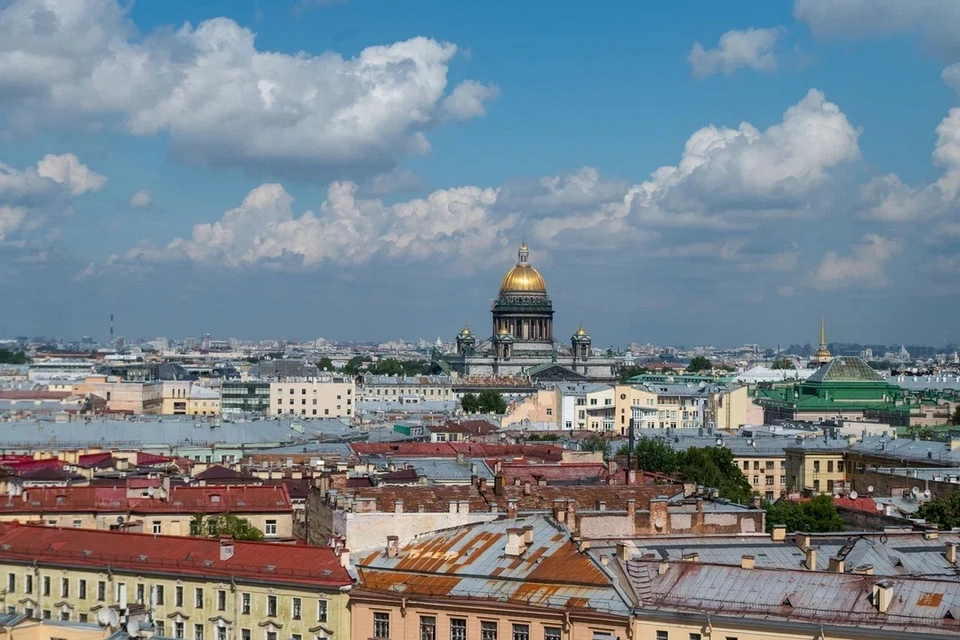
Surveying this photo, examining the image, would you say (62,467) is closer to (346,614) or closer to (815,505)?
(815,505)

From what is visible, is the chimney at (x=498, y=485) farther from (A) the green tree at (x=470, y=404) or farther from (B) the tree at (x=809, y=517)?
(A) the green tree at (x=470, y=404)

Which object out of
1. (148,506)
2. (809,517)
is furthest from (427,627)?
(809,517)

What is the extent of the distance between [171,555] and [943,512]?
A: 23184 millimetres

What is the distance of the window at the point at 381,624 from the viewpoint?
33000mm

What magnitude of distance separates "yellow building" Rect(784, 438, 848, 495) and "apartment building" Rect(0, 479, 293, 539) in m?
34.7

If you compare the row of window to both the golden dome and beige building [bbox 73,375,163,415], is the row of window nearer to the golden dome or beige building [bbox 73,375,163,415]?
beige building [bbox 73,375,163,415]

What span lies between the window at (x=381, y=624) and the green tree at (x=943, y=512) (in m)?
21.0

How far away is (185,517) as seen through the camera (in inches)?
1913

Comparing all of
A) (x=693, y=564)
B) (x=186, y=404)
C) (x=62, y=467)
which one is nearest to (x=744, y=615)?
(x=693, y=564)

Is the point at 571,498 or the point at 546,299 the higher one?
the point at 546,299

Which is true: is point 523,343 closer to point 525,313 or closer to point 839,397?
point 525,313

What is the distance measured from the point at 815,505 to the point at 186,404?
289ft

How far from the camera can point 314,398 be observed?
129m

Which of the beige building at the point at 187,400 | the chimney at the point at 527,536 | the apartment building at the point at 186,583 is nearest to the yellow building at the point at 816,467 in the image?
the apartment building at the point at 186,583
